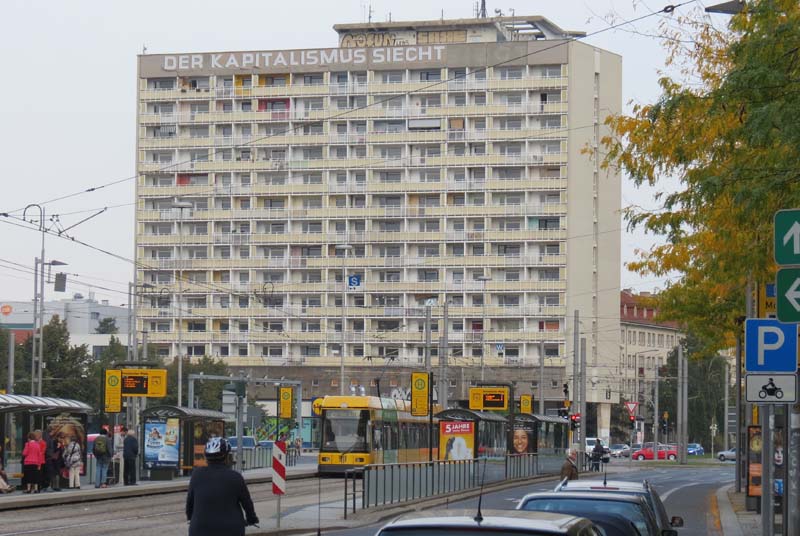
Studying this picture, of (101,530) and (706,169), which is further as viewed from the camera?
(101,530)

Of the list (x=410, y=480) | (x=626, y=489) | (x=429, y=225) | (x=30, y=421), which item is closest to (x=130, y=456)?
(x=30, y=421)

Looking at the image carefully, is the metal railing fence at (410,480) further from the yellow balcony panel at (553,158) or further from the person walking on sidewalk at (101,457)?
the yellow balcony panel at (553,158)

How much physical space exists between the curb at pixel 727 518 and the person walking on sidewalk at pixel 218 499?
1688 centimetres

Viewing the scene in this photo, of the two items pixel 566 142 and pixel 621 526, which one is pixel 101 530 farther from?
pixel 566 142

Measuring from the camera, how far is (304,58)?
11369 cm

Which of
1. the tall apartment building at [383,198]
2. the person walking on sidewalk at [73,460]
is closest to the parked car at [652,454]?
the tall apartment building at [383,198]

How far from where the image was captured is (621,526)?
1134 centimetres

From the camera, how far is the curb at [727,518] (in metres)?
26.6

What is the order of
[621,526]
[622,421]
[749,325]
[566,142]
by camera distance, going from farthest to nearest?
[622,421] → [566,142] → [749,325] → [621,526]

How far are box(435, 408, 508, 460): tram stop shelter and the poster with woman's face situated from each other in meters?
4.60

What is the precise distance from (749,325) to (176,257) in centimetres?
10459

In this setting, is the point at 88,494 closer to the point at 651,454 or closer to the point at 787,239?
the point at 787,239

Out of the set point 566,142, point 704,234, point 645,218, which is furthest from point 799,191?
point 566,142

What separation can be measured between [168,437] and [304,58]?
238 feet
